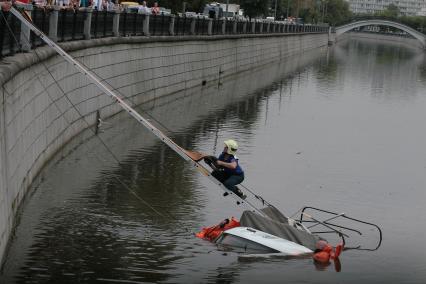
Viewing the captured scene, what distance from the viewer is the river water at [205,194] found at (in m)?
16.6

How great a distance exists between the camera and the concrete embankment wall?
56.9 ft

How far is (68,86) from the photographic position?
85.9 feet

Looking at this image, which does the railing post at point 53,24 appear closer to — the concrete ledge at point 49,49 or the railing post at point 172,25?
the concrete ledge at point 49,49

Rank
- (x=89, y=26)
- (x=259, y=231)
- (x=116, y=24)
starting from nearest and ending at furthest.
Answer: (x=259, y=231), (x=89, y=26), (x=116, y=24)

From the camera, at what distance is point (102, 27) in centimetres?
3186

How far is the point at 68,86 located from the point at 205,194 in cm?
548

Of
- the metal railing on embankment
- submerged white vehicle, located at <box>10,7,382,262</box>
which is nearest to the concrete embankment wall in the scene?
the metal railing on embankment

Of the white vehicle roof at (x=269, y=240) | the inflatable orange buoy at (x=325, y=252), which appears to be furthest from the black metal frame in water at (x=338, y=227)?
the white vehicle roof at (x=269, y=240)

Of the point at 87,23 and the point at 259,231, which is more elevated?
the point at 87,23

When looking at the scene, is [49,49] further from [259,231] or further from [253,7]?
[253,7]

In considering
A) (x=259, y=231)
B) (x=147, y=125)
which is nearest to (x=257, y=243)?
(x=259, y=231)

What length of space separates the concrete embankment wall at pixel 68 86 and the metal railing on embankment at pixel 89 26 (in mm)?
339

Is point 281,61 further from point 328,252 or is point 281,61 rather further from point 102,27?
point 328,252

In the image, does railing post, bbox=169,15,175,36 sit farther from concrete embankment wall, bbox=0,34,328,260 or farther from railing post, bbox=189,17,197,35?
railing post, bbox=189,17,197,35
